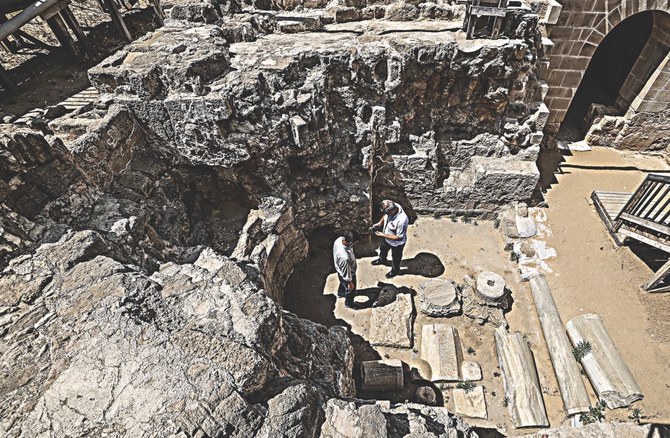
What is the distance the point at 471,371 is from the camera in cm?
576

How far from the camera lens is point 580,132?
1052 cm

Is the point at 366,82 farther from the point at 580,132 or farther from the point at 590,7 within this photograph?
the point at 580,132

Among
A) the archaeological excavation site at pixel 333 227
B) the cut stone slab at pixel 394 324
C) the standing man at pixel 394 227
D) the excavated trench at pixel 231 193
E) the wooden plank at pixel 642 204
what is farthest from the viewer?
the wooden plank at pixel 642 204

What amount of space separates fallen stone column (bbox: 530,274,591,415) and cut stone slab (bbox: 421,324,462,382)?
59.9 inches

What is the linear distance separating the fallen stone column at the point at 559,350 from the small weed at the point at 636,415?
695 mm

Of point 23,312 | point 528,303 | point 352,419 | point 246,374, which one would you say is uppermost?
point 23,312

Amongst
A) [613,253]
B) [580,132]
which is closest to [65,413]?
[613,253]

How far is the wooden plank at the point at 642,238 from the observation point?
20.9 ft

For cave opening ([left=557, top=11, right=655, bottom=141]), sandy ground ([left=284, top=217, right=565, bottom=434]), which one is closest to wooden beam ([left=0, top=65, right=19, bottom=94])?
sandy ground ([left=284, top=217, right=565, bottom=434])

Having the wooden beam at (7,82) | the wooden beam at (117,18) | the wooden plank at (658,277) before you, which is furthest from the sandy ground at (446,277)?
the wooden beam at (117,18)

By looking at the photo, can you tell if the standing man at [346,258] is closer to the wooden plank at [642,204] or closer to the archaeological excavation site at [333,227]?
the archaeological excavation site at [333,227]

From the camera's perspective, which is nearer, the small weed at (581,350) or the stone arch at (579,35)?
the small weed at (581,350)

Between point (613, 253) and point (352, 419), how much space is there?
7.28 meters

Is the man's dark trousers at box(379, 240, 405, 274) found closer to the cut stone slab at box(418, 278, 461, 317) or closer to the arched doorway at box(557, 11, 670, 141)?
the cut stone slab at box(418, 278, 461, 317)
